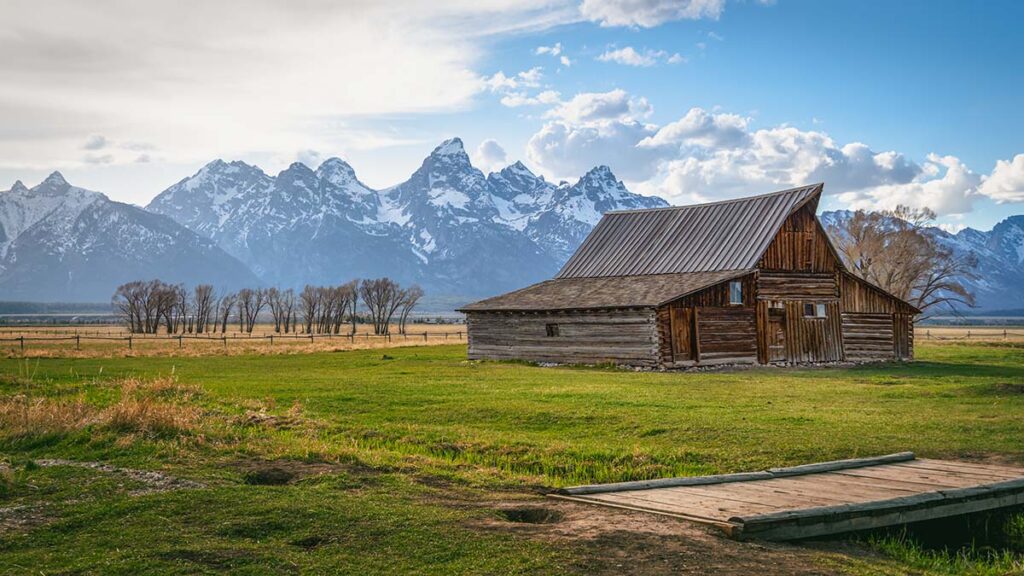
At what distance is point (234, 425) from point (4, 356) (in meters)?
38.8

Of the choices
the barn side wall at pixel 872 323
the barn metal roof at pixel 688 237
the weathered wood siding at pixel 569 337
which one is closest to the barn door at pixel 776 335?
the barn metal roof at pixel 688 237

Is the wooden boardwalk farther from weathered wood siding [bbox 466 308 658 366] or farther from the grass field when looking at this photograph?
weathered wood siding [bbox 466 308 658 366]

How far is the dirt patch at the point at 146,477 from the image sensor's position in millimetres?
12211

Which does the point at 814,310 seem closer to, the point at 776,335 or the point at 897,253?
the point at 776,335

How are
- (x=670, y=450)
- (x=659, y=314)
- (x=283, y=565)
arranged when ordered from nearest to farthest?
(x=283, y=565) → (x=670, y=450) → (x=659, y=314)

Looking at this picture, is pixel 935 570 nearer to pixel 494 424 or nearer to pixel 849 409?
pixel 494 424

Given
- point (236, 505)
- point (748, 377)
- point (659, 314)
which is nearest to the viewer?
point (236, 505)

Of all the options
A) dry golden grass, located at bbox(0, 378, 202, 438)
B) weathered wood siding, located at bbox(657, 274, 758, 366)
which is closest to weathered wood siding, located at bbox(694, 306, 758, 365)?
weathered wood siding, located at bbox(657, 274, 758, 366)

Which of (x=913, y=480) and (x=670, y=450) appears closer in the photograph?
(x=913, y=480)

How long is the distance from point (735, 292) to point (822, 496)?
3265 centimetres

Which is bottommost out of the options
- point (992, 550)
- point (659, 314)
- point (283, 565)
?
point (992, 550)

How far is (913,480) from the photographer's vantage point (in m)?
12.3

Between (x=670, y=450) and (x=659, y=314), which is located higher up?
(x=659, y=314)

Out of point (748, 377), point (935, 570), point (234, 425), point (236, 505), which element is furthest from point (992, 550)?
point (748, 377)
